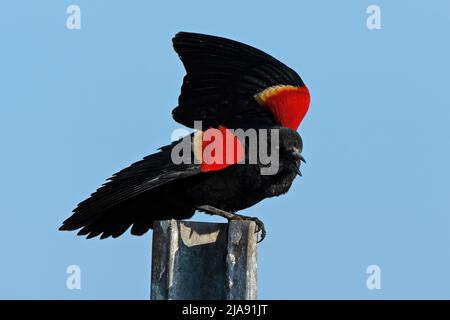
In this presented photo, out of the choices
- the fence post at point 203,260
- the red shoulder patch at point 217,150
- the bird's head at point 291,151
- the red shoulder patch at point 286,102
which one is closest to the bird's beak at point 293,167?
the bird's head at point 291,151

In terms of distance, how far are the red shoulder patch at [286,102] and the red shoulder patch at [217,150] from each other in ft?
2.36

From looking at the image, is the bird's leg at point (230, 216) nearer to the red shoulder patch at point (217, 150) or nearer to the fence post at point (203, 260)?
the red shoulder patch at point (217, 150)

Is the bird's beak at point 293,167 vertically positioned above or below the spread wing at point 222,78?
below

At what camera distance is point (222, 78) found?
8.06 meters

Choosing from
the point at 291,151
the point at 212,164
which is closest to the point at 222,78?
the point at 291,151

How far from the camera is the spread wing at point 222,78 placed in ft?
26.1

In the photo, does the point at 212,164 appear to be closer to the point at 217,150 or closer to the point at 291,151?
the point at 217,150

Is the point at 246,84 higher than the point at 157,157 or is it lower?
higher

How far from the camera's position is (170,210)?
7543mm

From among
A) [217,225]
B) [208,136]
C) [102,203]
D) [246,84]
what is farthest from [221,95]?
[217,225]
